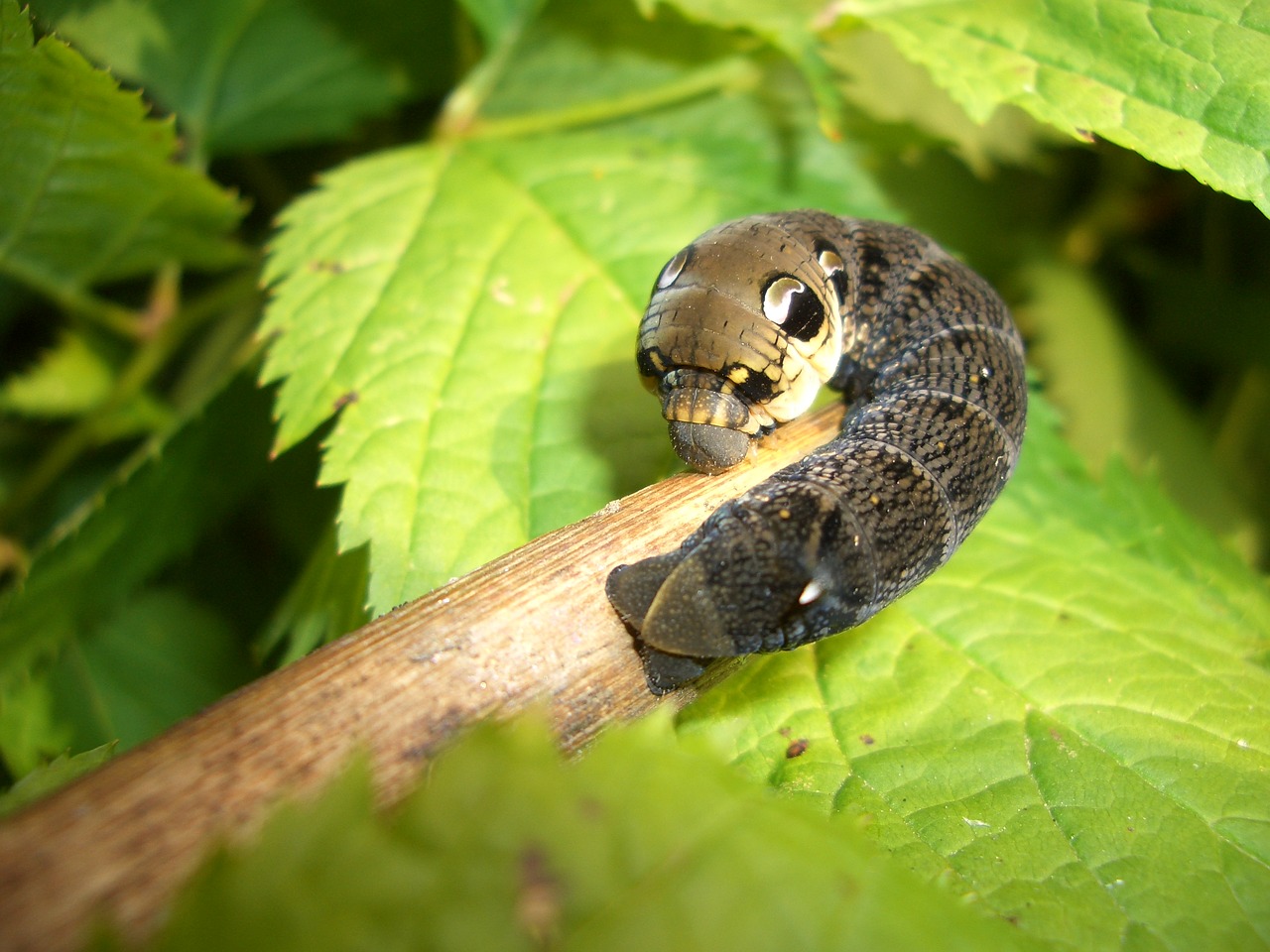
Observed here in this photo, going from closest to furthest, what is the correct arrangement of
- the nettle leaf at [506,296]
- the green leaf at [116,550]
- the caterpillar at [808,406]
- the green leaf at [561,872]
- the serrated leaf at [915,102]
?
the green leaf at [561,872] → the caterpillar at [808,406] → the nettle leaf at [506,296] → the green leaf at [116,550] → the serrated leaf at [915,102]

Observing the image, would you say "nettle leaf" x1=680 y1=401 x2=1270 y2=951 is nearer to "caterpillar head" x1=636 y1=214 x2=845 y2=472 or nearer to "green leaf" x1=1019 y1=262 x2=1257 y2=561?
"caterpillar head" x1=636 y1=214 x2=845 y2=472

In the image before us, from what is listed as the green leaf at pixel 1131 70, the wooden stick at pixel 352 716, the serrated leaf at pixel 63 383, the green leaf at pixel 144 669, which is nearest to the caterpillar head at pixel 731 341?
the wooden stick at pixel 352 716

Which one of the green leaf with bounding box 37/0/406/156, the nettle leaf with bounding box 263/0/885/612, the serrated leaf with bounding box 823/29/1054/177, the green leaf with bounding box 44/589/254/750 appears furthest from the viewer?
the serrated leaf with bounding box 823/29/1054/177

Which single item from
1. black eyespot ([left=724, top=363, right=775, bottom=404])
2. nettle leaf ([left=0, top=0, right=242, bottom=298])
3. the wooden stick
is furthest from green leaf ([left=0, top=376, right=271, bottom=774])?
black eyespot ([left=724, top=363, right=775, bottom=404])

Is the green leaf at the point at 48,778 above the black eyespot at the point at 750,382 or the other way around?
the other way around

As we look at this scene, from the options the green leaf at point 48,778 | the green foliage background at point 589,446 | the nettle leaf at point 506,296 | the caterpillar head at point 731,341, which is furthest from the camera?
the nettle leaf at point 506,296

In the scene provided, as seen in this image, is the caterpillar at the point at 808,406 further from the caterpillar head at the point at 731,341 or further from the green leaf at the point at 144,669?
the green leaf at the point at 144,669

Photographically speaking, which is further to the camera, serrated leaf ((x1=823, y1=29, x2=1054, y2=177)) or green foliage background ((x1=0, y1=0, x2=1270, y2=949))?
serrated leaf ((x1=823, y1=29, x2=1054, y2=177))
